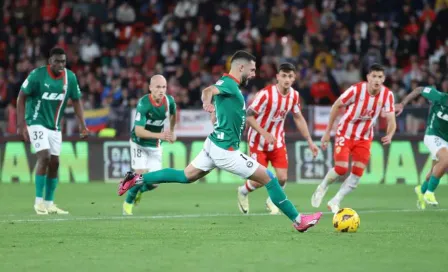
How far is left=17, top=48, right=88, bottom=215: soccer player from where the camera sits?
13734 mm

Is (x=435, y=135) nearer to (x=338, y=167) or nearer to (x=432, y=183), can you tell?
(x=432, y=183)

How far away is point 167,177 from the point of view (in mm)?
11375

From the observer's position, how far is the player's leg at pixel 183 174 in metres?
11.1

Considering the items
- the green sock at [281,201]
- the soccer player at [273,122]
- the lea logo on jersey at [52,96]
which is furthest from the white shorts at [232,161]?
the lea logo on jersey at [52,96]

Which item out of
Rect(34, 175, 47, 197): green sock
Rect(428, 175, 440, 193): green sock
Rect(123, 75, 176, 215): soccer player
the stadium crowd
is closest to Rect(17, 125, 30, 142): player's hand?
Rect(34, 175, 47, 197): green sock

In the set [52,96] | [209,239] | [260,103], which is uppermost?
[52,96]

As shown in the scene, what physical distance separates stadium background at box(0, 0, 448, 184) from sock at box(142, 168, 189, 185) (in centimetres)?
1012

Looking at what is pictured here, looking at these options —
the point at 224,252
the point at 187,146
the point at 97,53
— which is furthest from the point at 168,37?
the point at 224,252

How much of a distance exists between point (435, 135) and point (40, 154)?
19.3 feet

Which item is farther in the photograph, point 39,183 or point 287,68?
point 287,68

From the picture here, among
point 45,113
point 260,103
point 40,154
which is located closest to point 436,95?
point 260,103

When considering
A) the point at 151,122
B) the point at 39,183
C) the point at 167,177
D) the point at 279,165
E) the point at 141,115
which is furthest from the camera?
the point at 151,122

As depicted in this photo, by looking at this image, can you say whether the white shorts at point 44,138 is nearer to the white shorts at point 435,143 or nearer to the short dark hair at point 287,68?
the short dark hair at point 287,68

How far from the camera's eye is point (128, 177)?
11516 millimetres
